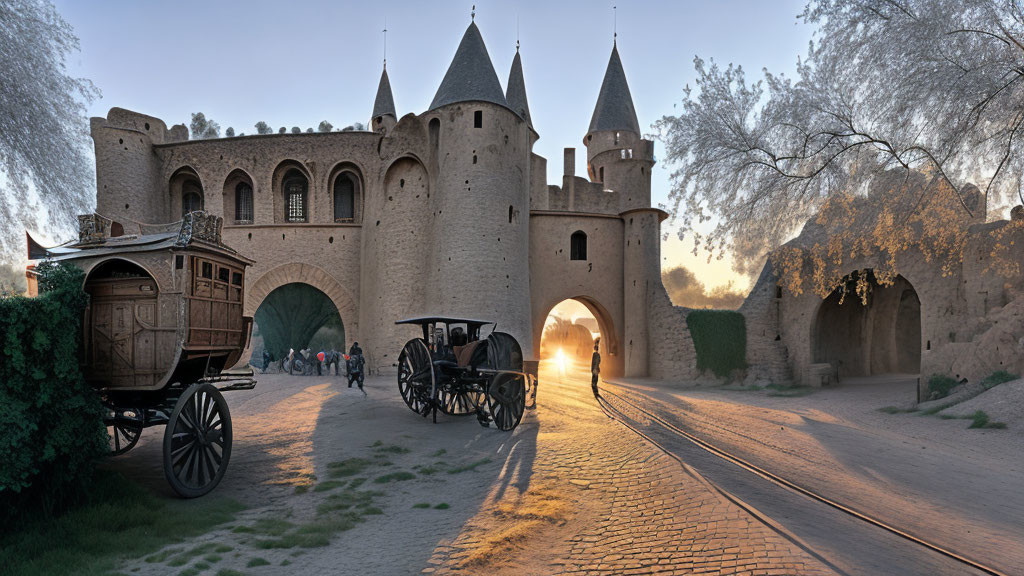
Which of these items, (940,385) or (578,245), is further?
(578,245)

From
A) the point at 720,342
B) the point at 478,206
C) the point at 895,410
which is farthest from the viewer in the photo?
the point at 478,206

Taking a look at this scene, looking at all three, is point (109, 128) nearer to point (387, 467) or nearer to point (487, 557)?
point (387, 467)

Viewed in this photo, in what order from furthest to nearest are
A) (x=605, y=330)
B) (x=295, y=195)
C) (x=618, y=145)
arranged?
(x=618, y=145) → (x=605, y=330) → (x=295, y=195)

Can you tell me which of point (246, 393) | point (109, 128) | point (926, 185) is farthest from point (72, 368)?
point (109, 128)

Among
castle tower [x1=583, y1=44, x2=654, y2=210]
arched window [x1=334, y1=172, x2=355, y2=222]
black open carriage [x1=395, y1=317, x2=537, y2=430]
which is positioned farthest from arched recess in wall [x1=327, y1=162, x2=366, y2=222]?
black open carriage [x1=395, y1=317, x2=537, y2=430]

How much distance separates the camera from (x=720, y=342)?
21.0 metres

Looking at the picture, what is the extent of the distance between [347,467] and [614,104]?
29618mm

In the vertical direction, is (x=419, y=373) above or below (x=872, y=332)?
below

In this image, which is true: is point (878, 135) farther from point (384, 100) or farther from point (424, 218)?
point (384, 100)

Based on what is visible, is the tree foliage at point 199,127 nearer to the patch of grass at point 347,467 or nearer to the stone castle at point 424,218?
the stone castle at point 424,218

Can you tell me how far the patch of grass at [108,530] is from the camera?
472 centimetres

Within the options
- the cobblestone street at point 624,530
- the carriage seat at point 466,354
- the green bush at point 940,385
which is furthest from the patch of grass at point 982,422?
the carriage seat at point 466,354

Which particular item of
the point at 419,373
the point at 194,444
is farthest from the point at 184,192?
the point at 194,444

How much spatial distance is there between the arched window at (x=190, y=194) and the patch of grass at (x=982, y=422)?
30529mm
